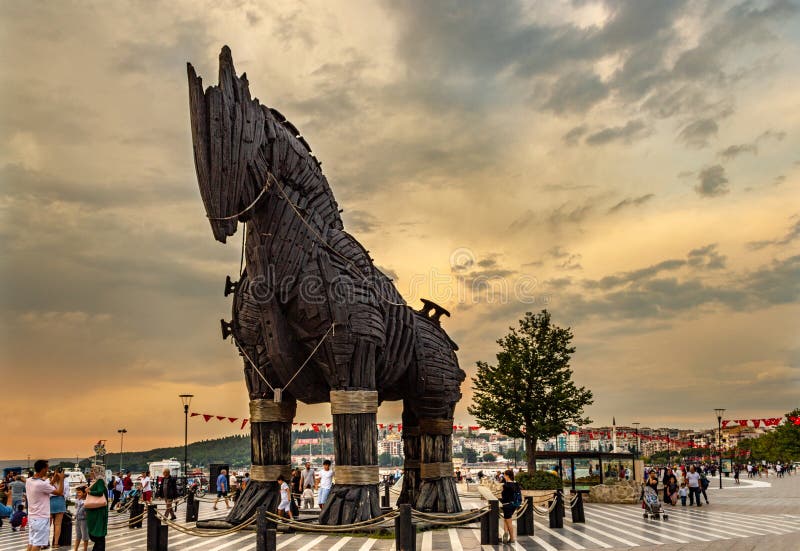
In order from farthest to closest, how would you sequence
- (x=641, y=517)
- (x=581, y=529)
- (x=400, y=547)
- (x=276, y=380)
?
1. (x=641, y=517)
2. (x=581, y=529)
3. (x=276, y=380)
4. (x=400, y=547)

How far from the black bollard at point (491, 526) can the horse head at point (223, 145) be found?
7.07m

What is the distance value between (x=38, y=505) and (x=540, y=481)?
66.1 ft

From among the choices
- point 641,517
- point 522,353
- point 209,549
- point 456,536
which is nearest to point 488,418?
point 522,353

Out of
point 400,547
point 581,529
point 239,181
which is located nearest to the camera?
point 400,547

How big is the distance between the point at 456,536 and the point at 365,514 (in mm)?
2240

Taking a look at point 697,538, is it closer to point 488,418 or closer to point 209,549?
point 209,549

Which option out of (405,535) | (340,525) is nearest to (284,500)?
(340,525)

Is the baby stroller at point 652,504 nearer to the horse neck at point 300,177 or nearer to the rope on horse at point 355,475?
the rope on horse at point 355,475

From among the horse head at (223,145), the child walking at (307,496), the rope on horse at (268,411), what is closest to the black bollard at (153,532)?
the rope on horse at (268,411)

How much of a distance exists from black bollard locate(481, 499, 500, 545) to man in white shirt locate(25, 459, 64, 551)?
7535 millimetres

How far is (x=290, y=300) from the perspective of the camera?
14.3m

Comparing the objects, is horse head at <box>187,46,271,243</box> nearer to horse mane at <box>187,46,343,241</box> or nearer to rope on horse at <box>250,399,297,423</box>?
horse mane at <box>187,46,343,241</box>

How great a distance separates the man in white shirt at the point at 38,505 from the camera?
10930 mm

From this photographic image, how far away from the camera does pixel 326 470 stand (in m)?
18.5
